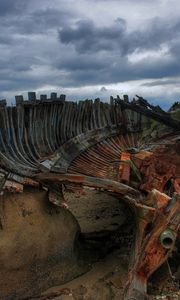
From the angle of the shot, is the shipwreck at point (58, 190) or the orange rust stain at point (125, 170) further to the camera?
the orange rust stain at point (125, 170)

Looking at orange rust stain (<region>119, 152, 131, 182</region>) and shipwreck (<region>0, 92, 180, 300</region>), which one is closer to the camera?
shipwreck (<region>0, 92, 180, 300</region>)

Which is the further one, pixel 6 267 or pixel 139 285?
pixel 6 267

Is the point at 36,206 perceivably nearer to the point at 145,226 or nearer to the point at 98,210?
the point at 145,226

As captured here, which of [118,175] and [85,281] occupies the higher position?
[118,175]

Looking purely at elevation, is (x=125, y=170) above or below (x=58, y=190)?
above

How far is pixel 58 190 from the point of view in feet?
19.8

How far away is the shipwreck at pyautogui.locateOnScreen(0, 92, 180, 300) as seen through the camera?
5.20 metres

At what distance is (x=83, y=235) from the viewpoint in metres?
7.12

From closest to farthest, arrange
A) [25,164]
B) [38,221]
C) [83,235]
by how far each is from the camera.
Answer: [38,221], [25,164], [83,235]

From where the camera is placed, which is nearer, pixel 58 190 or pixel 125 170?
pixel 58 190

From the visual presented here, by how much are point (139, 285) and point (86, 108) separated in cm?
478

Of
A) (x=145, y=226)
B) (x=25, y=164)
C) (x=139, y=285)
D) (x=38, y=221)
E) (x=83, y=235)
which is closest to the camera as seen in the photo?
(x=139, y=285)

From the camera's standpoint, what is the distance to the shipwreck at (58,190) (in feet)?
17.1

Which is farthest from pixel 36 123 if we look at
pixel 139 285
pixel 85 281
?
pixel 139 285
